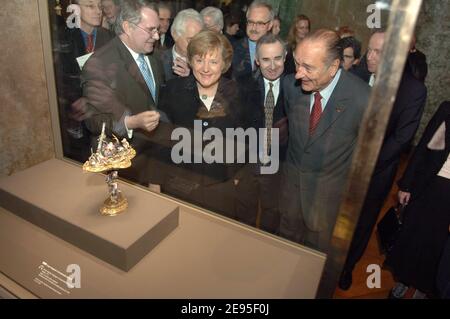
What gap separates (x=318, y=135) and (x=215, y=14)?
88cm

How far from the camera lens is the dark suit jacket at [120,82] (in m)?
2.16

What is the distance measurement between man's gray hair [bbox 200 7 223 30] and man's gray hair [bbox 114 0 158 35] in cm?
33

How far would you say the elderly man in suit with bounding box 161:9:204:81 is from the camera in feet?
6.31

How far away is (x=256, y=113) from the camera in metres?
1.96

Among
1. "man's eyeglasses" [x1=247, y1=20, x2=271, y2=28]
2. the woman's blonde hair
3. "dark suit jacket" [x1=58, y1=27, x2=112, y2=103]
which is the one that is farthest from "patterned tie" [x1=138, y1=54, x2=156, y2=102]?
"man's eyeglasses" [x1=247, y1=20, x2=271, y2=28]

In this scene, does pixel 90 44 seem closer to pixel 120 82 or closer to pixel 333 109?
pixel 120 82

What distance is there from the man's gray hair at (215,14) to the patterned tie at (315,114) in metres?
0.66

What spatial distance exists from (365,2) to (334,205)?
1064mm

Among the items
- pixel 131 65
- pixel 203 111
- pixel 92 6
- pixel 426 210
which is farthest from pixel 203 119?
pixel 426 210

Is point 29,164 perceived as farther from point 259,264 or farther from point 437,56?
point 437,56

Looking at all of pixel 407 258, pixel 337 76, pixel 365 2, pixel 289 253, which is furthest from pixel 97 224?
pixel 407 258

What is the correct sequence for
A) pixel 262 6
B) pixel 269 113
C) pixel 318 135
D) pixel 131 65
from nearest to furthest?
pixel 262 6 < pixel 318 135 < pixel 269 113 < pixel 131 65

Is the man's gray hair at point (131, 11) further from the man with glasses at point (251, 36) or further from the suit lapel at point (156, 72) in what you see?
the man with glasses at point (251, 36)

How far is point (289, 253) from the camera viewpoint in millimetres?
2018
